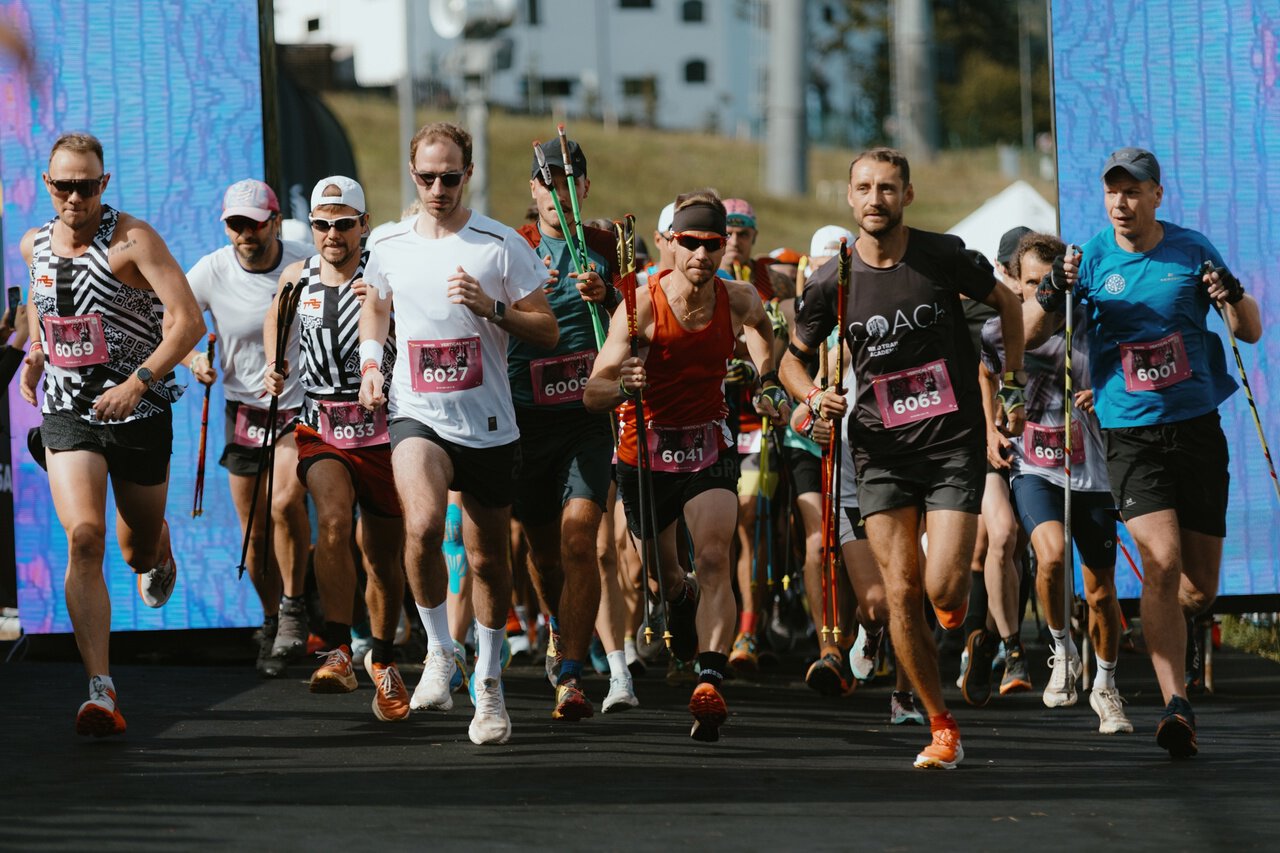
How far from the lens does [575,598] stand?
8836mm

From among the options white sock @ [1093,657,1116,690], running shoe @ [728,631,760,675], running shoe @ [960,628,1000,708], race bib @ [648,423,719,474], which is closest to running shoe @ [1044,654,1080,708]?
running shoe @ [960,628,1000,708]

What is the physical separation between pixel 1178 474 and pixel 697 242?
6.80 ft

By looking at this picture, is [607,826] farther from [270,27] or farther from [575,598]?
[270,27]

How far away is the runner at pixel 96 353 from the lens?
816 cm

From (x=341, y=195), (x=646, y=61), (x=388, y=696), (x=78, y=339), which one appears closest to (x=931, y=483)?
(x=388, y=696)

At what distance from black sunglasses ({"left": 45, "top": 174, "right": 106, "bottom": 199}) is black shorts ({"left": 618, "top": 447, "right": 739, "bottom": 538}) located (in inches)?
94.4

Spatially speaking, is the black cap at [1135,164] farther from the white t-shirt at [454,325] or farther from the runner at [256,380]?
the runner at [256,380]

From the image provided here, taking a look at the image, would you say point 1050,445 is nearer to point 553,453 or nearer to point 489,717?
point 553,453

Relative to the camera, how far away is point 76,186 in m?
8.24

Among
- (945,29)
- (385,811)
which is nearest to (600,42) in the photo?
(945,29)

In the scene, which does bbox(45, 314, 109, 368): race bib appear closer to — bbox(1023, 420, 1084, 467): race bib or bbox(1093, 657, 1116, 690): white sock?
bbox(1023, 420, 1084, 467): race bib

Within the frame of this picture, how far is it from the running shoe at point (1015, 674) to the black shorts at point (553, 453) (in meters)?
2.58

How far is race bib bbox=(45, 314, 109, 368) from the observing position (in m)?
8.30

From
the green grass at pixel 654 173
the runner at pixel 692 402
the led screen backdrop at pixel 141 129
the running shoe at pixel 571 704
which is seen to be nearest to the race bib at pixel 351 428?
the runner at pixel 692 402
